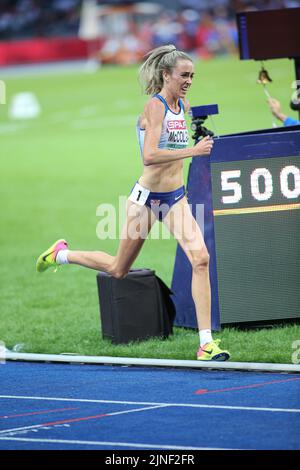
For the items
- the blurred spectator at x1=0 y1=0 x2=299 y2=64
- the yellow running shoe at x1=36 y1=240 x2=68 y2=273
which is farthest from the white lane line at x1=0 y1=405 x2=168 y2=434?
the blurred spectator at x1=0 y1=0 x2=299 y2=64

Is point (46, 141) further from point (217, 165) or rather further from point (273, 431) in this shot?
point (273, 431)

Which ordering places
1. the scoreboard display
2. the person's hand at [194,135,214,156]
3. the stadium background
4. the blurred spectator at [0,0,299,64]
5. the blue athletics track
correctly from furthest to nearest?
the blurred spectator at [0,0,299,64], the stadium background, the scoreboard display, the person's hand at [194,135,214,156], the blue athletics track

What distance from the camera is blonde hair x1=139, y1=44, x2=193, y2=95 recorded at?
30.0 ft

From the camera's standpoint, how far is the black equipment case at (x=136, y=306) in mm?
10211

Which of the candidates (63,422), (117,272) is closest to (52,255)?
(117,272)

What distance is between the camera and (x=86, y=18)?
58.5 metres

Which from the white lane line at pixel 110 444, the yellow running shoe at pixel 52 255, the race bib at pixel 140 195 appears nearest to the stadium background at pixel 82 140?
the yellow running shoe at pixel 52 255

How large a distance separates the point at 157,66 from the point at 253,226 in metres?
1.85

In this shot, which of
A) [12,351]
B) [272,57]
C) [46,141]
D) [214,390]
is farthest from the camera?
[46,141]

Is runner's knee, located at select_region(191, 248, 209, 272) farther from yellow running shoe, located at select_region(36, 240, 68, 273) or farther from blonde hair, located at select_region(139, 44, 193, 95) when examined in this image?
yellow running shoe, located at select_region(36, 240, 68, 273)

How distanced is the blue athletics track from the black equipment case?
2.68 ft

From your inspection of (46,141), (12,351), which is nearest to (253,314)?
(12,351)

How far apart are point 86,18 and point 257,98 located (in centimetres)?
2213

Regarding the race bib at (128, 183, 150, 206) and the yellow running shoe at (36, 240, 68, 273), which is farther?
the yellow running shoe at (36, 240, 68, 273)
